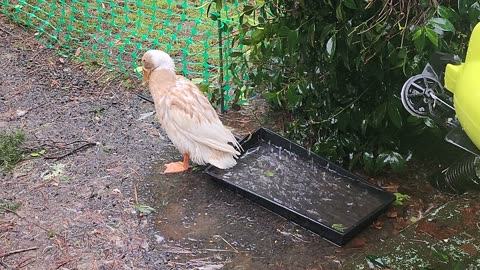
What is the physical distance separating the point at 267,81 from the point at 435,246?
1289 mm

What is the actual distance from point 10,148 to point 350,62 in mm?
1817

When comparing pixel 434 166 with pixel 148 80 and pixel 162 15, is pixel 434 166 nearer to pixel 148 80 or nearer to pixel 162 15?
pixel 148 80

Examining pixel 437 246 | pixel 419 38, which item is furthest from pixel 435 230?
pixel 419 38

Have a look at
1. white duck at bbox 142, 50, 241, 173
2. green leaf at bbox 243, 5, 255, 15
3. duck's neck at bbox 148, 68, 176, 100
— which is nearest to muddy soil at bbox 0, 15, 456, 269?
white duck at bbox 142, 50, 241, 173

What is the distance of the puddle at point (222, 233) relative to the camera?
2648 mm

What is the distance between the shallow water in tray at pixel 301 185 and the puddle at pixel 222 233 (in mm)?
88

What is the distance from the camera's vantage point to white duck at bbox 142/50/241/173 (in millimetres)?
2994

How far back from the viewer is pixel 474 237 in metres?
2.37

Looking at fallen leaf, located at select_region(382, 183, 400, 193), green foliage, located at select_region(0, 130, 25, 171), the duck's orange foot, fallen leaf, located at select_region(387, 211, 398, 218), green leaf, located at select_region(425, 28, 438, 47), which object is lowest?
fallen leaf, located at select_region(387, 211, 398, 218)

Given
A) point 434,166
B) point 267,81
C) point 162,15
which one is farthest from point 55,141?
point 434,166

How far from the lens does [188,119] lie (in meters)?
2.98

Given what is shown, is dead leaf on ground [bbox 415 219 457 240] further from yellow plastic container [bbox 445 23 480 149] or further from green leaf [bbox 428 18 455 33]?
yellow plastic container [bbox 445 23 480 149]

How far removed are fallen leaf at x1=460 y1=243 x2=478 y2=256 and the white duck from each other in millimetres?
1199

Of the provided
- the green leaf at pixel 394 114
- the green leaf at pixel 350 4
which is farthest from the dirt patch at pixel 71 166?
the green leaf at pixel 350 4
